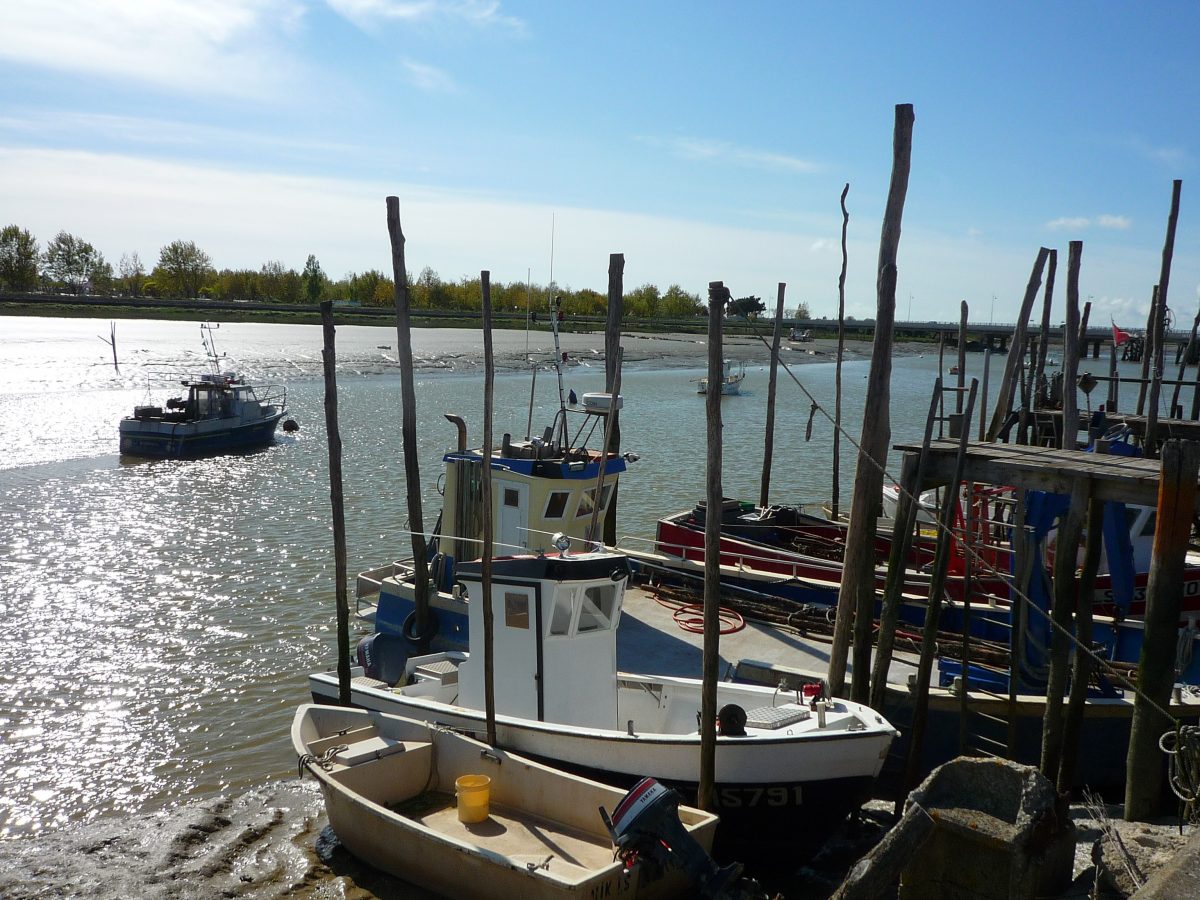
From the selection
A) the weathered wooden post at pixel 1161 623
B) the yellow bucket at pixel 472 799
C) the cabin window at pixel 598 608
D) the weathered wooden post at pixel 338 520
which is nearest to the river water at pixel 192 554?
the weathered wooden post at pixel 338 520

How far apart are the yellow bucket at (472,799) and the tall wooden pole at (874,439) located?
3929 millimetres

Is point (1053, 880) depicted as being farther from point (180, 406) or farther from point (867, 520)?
point (180, 406)

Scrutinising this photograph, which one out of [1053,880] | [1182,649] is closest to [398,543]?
[1182,649]

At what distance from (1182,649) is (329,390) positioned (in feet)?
34.7

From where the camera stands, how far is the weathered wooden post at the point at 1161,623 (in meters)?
7.94

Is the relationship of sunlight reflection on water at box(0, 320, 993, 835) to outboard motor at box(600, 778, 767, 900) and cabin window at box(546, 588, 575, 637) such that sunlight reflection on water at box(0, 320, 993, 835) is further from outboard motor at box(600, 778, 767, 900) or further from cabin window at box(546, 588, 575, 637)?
outboard motor at box(600, 778, 767, 900)

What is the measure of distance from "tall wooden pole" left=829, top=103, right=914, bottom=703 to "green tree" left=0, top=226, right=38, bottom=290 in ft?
398

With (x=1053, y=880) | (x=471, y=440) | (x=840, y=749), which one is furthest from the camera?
(x=471, y=440)

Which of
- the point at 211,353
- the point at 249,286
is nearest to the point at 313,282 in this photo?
the point at 249,286

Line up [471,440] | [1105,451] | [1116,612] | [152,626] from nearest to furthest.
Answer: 1. [1105,451]
2. [1116,612]
3. [152,626]
4. [471,440]

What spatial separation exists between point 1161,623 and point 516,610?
593 centimetres

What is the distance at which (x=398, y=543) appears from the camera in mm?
21594

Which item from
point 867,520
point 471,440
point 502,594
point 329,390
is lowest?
point 471,440

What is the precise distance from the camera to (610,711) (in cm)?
1035
